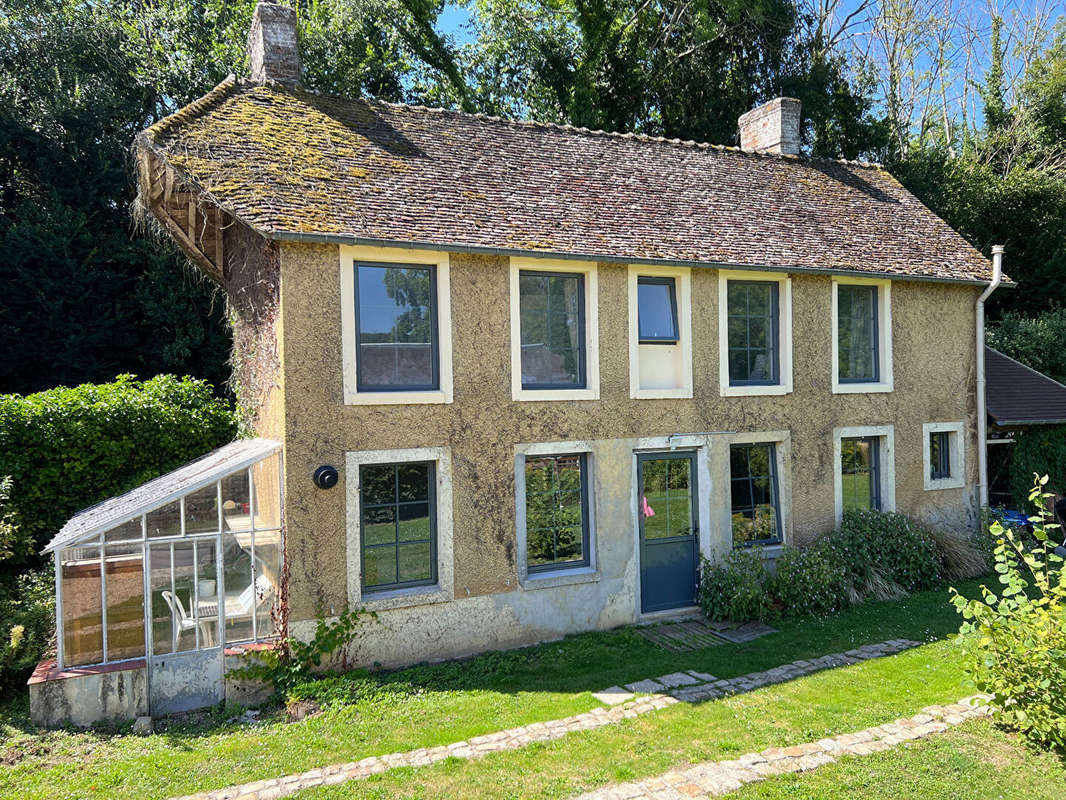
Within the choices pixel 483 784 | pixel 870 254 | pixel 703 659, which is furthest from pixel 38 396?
pixel 870 254

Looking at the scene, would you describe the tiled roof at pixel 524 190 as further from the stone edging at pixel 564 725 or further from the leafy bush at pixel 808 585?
the stone edging at pixel 564 725

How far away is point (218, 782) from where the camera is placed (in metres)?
6.39

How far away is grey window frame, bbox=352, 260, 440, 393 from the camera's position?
924cm

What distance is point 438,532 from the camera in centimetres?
949

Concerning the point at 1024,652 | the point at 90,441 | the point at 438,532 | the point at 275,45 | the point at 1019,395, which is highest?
the point at 275,45

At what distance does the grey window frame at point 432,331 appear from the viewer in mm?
9242

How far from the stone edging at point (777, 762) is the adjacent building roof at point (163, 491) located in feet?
17.9

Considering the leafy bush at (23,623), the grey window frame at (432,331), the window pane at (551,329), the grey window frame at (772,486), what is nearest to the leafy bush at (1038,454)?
the grey window frame at (772,486)

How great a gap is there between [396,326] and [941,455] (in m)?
10.8

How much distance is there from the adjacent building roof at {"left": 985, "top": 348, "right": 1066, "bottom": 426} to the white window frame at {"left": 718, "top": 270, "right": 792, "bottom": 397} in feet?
17.6

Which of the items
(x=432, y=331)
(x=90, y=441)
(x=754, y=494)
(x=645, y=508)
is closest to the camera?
(x=432, y=331)

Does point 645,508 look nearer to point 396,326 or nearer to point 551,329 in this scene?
point 551,329

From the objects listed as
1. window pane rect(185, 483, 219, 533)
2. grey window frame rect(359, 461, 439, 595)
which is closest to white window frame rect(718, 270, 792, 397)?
grey window frame rect(359, 461, 439, 595)

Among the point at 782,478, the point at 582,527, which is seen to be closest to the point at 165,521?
the point at 582,527
